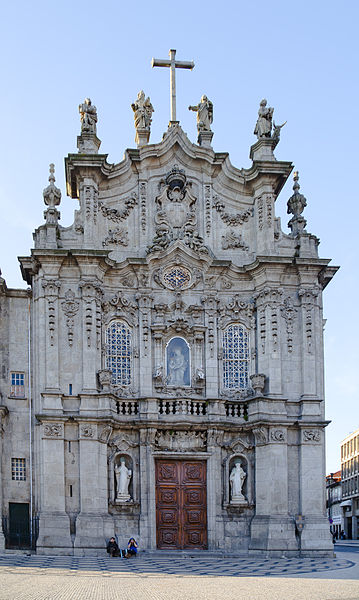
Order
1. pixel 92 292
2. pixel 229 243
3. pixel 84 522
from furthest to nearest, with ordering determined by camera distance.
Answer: pixel 229 243 < pixel 92 292 < pixel 84 522

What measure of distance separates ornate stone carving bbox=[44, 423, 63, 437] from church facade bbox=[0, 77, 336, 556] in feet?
0.25

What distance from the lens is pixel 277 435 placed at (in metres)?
35.5

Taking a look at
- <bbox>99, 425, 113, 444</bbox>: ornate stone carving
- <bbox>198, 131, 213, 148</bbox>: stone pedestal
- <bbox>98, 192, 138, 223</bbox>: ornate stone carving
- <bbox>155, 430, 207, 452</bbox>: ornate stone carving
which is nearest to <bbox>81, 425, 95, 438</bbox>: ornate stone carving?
<bbox>99, 425, 113, 444</bbox>: ornate stone carving

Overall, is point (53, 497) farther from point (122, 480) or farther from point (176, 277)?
point (176, 277)

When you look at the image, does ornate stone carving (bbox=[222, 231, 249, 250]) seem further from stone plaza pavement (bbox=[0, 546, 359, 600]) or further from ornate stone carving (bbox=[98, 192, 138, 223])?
stone plaza pavement (bbox=[0, 546, 359, 600])

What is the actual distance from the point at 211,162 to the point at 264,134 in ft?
8.59

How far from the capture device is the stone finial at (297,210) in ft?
125

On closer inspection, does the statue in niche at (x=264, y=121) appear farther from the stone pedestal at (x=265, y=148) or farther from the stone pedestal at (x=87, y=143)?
the stone pedestal at (x=87, y=143)

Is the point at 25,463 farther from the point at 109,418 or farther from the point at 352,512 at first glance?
the point at 352,512

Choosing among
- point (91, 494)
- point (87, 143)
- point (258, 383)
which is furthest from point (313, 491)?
point (87, 143)

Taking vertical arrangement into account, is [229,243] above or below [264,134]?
below

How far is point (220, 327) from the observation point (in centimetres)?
3697

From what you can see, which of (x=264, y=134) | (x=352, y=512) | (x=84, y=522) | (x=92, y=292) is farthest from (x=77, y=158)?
(x=352, y=512)

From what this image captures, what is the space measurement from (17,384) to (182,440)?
6731mm
